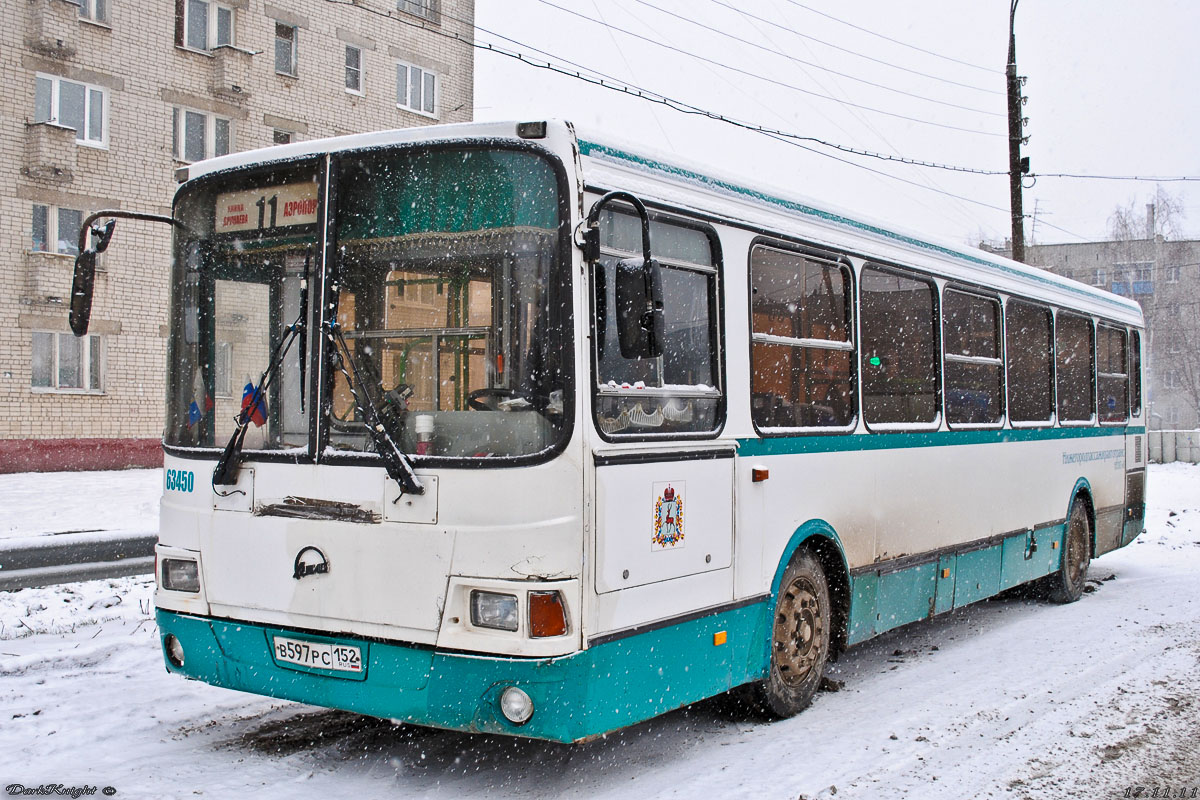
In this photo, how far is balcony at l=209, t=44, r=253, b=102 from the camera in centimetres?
2597

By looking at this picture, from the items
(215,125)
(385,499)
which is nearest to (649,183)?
(385,499)

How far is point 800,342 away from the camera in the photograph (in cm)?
648

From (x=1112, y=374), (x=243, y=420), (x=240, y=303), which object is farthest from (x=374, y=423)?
(x=1112, y=374)

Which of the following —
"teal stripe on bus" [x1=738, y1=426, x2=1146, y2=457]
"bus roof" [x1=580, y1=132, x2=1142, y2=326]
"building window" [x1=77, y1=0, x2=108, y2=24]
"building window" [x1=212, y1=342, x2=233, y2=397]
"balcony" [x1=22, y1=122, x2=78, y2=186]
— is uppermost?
"building window" [x1=77, y1=0, x2=108, y2=24]

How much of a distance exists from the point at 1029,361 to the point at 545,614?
21.7ft

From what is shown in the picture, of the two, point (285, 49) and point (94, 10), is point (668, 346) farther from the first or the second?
point (285, 49)

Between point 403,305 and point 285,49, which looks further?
point 285,49

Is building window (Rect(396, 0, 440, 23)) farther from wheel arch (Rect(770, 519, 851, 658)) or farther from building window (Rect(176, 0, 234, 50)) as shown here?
wheel arch (Rect(770, 519, 851, 658))

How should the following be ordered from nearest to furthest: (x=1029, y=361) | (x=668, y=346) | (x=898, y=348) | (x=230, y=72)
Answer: (x=668, y=346), (x=898, y=348), (x=1029, y=361), (x=230, y=72)

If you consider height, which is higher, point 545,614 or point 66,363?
point 66,363

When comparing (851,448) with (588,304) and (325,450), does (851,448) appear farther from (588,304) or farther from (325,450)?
(325,450)

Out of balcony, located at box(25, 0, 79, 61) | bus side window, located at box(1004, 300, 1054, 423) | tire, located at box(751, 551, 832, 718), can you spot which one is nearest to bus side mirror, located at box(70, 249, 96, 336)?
tire, located at box(751, 551, 832, 718)

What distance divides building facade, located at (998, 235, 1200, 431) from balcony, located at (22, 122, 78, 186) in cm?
4652

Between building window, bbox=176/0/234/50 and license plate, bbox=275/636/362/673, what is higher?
building window, bbox=176/0/234/50
